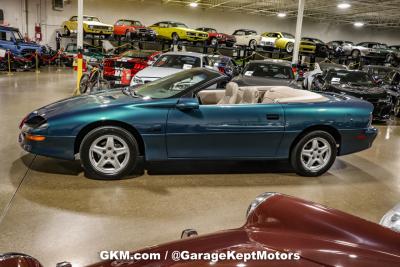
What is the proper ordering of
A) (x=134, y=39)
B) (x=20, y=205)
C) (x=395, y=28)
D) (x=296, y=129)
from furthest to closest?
1. (x=395, y=28)
2. (x=134, y=39)
3. (x=296, y=129)
4. (x=20, y=205)

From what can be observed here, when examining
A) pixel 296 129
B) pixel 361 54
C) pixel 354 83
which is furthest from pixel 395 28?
pixel 296 129

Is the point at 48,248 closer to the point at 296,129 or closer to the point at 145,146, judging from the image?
the point at 145,146

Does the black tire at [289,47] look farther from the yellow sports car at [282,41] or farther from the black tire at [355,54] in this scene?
the black tire at [355,54]

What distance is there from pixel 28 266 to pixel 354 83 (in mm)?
9559

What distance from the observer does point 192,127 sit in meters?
4.23

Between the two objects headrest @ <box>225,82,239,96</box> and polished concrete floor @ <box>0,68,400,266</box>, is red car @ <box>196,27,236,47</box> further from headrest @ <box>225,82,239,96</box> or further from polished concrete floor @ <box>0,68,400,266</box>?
headrest @ <box>225,82,239,96</box>

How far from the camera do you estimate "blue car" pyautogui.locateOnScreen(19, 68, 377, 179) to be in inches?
161

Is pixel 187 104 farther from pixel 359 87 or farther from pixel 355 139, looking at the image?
pixel 359 87

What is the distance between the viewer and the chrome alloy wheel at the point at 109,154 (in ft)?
13.5

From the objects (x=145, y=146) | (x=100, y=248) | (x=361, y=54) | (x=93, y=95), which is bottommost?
(x=100, y=248)

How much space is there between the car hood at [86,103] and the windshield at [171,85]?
0.24m

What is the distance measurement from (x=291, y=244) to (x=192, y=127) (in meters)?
2.71

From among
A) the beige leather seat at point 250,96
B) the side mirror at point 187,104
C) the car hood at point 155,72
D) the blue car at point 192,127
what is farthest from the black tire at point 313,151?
the car hood at point 155,72

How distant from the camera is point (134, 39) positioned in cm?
1889
